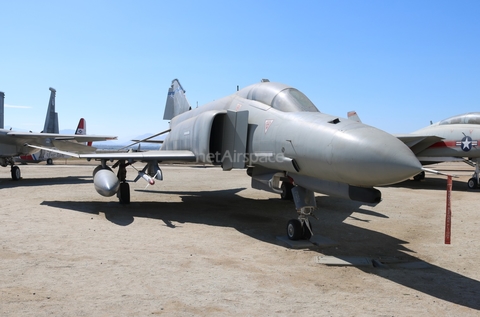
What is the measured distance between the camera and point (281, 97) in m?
7.33

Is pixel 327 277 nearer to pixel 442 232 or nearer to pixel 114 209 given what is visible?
pixel 442 232

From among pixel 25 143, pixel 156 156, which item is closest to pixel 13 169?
pixel 25 143

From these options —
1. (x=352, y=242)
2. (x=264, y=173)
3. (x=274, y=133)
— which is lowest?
(x=352, y=242)

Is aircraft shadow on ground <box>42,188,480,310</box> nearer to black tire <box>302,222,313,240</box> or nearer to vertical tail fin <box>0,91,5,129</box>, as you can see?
black tire <box>302,222,313,240</box>

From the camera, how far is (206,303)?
393 centimetres

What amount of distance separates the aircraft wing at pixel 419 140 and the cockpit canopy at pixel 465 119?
1.28m

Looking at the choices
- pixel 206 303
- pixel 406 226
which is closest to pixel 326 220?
pixel 406 226

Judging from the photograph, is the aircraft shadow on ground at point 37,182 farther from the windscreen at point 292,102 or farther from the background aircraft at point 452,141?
the background aircraft at point 452,141

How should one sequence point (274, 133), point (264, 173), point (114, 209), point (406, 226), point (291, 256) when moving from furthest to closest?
point (114, 209), point (406, 226), point (264, 173), point (274, 133), point (291, 256)

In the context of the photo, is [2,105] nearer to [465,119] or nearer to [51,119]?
[51,119]

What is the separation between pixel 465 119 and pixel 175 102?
1261 centimetres

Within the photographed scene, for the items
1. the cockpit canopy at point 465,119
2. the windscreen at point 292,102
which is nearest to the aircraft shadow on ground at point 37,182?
the windscreen at point 292,102

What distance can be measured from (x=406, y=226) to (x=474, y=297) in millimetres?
4293

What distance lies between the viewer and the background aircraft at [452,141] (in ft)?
50.6
